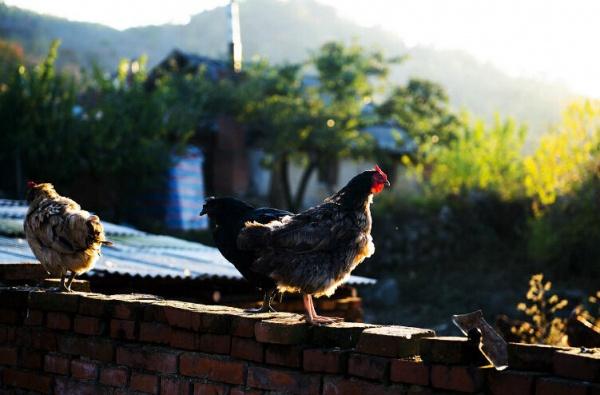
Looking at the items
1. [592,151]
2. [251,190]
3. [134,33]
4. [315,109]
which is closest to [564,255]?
[592,151]

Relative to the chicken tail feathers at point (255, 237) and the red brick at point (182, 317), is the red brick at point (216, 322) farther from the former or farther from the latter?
the chicken tail feathers at point (255, 237)

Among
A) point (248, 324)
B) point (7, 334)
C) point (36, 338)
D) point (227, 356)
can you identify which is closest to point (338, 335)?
point (248, 324)

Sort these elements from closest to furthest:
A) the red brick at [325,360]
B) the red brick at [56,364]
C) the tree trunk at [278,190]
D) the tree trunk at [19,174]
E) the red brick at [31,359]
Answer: the red brick at [325,360] → the red brick at [56,364] → the red brick at [31,359] → the tree trunk at [19,174] → the tree trunk at [278,190]

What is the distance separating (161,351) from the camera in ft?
13.7

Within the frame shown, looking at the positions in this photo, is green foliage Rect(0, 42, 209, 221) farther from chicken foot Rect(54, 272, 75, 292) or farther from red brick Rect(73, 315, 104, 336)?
red brick Rect(73, 315, 104, 336)

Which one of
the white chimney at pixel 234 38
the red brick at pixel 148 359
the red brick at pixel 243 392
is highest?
the white chimney at pixel 234 38

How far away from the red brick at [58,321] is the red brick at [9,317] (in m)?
0.28

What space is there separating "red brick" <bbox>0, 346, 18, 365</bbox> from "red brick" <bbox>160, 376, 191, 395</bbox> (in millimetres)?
1102

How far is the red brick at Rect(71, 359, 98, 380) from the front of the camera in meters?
4.44

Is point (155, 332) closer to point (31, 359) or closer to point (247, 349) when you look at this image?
point (247, 349)

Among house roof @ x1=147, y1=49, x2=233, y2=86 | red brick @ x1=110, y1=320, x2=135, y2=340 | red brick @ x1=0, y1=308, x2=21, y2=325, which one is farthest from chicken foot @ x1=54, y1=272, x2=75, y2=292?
house roof @ x1=147, y1=49, x2=233, y2=86

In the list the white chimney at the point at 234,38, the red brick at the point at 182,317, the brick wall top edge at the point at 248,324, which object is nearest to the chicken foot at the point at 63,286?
the brick wall top edge at the point at 248,324

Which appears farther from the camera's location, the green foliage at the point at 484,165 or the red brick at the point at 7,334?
the green foliage at the point at 484,165

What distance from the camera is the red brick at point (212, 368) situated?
154 inches
